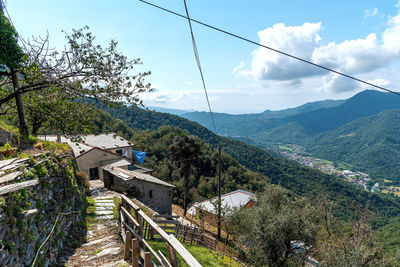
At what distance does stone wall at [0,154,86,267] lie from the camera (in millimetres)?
3847

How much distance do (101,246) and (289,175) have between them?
101 meters

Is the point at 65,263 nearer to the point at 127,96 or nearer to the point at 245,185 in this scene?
the point at 127,96

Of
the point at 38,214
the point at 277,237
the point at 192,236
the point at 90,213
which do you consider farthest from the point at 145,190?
the point at 38,214

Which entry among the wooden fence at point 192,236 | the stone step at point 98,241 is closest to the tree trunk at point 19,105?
the stone step at point 98,241

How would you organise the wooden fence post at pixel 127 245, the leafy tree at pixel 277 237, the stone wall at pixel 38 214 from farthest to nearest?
the leafy tree at pixel 277 237 → the wooden fence post at pixel 127 245 → the stone wall at pixel 38 214

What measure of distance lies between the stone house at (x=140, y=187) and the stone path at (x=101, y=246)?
687cm

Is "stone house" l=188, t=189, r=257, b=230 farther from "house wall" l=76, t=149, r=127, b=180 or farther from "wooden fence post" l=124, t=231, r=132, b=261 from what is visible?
"wooden fence post" l=124, t=231, r=132, b=261

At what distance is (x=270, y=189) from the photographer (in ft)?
70.8

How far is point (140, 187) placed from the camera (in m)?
17.6

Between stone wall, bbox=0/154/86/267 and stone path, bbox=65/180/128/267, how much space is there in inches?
23.6

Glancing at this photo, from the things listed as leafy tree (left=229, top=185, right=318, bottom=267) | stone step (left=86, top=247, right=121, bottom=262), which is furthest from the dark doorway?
stone step (left=86, top=247, right=121, bottom=262)

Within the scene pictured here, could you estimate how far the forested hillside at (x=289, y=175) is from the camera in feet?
274

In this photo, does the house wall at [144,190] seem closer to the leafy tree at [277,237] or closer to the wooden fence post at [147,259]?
the leafy tree at [277,237]

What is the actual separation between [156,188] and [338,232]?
16051 millimetres
